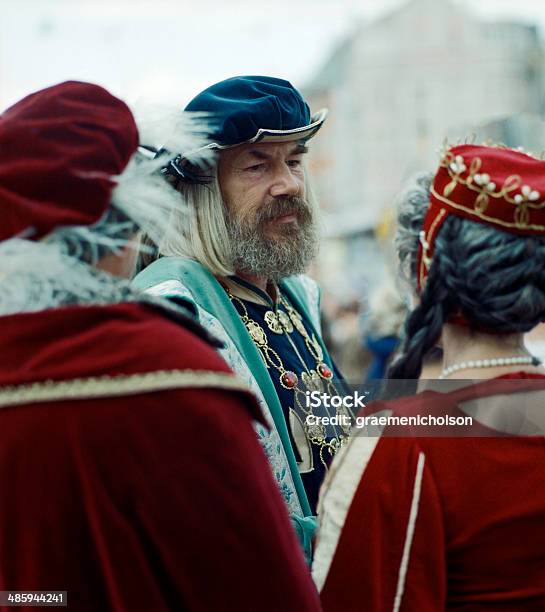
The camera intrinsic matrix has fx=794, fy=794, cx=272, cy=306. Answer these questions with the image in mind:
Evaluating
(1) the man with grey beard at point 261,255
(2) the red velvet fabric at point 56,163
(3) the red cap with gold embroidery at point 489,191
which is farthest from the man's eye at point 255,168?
(2) the red velvet fabric at point 56,163

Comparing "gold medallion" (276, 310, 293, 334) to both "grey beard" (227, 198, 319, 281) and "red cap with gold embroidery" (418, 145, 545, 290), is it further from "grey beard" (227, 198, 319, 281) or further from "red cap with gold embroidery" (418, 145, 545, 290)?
"red cap with gold embroidery" (418, 145, 545, 290)

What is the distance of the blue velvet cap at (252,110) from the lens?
2.45m

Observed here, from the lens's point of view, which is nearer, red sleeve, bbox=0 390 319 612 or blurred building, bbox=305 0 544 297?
red sleeve, bbox=0 390 319 612

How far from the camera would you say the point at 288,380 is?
245cm

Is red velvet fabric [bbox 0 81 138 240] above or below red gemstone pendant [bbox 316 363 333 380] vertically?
above

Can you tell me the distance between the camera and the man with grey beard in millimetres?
2336

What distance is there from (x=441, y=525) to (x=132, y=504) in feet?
1.87

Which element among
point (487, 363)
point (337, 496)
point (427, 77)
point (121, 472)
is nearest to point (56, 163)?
point (121, 472)

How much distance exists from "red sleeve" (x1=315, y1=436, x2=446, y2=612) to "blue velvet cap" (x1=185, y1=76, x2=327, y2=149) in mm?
1260

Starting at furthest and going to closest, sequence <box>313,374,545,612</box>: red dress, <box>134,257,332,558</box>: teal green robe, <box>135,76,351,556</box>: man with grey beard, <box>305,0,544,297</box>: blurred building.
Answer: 1. <box>305,0,544,297</box>: blurred building
2. <box>135,76,351,556</box>: man with grey beard
3. <box>134,257,332,558</box>: teal green robe
4. <box>313,374,545,612</box>: red dress

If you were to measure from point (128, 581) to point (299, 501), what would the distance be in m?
1.01

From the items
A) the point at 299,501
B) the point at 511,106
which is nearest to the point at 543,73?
the point at 511,106

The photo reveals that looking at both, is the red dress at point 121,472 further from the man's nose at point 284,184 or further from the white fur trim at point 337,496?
the man's nose at point 284,184

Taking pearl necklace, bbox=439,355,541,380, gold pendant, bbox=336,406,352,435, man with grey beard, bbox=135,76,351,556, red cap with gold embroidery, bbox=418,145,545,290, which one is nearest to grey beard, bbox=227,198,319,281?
man with grey beard, bbox=135,76,351,556
